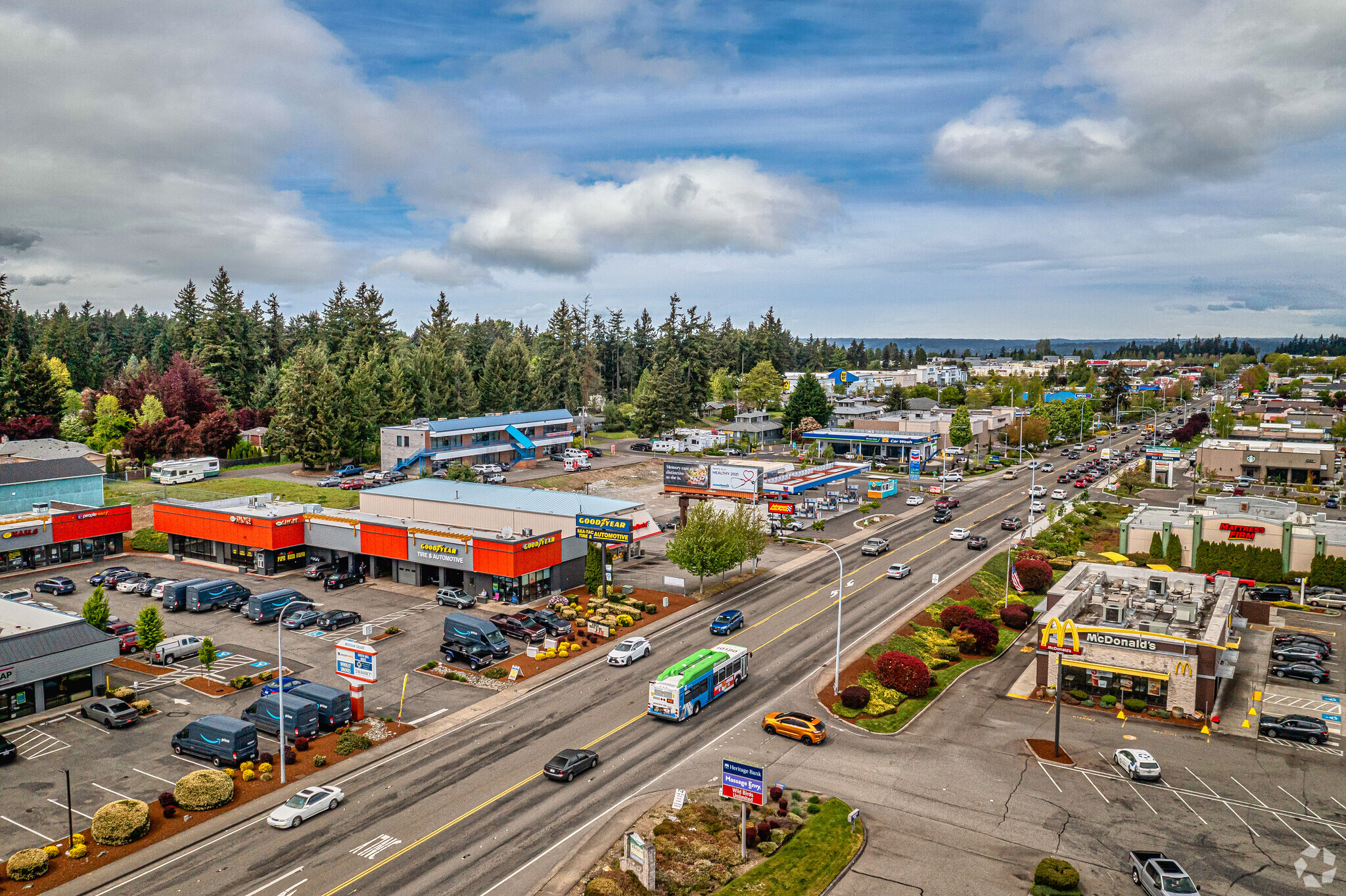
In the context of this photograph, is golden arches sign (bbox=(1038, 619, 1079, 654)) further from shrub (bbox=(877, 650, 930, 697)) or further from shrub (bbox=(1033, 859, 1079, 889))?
shrub (bbox=(1033, 859, 1079, 889))

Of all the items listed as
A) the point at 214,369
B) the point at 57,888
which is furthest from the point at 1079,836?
the point at 214,369

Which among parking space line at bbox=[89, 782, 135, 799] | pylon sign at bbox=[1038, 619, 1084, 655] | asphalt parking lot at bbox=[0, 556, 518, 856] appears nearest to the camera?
parking space line at bbox=[89, 782, 135, 799]

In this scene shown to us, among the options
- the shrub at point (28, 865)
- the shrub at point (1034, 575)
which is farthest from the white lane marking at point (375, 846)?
the shrub at point (1034, 575)

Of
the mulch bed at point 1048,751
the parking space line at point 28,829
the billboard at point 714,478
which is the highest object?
the billboard at point 714,478

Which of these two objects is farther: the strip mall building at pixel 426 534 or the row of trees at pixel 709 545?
the row of trees at pixel 709 545

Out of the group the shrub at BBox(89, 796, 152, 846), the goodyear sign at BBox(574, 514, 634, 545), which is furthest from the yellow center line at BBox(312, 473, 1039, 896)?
the goodyear sign at BBox(574, 514, 634, 545)

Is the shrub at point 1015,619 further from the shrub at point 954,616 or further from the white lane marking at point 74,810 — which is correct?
the white lane marking at point 74,810
